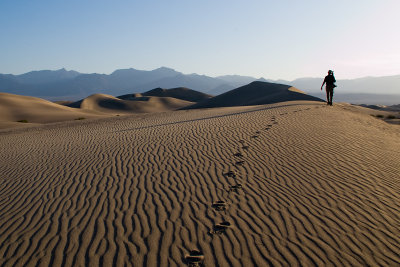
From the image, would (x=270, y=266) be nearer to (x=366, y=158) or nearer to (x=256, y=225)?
(x=256, y=225)

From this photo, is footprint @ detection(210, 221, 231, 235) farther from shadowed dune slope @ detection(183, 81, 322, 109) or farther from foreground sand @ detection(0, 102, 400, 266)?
shadowed dune slope @ detection(183, 81, 322, 109)

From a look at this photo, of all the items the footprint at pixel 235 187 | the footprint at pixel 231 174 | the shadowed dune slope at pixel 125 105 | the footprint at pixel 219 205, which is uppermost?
the footprint at pixel 231 174

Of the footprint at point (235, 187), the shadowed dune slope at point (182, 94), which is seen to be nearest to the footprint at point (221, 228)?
the footprint at point (235, 187)

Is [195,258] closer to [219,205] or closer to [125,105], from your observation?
[219,205]

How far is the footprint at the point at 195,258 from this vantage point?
3795 mm

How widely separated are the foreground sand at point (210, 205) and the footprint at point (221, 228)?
22mm

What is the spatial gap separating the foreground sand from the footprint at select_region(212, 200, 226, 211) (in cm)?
3

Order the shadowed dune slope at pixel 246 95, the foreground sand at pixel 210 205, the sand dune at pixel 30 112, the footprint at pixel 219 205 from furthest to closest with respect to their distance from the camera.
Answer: the shadowed dune slope at pixel 246 95 < the sand dune at pixel 30 112 < the footprint at pixel 219 205 < the foreground sand at pixel 210 205

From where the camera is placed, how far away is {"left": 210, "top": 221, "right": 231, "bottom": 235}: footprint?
4449 mm

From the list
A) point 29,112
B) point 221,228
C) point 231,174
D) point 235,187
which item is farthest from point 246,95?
point 221,228

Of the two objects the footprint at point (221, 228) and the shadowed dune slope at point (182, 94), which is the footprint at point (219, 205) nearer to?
the footprint at point (221, 228)

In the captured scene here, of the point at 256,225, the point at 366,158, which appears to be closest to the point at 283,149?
the point at 366,158

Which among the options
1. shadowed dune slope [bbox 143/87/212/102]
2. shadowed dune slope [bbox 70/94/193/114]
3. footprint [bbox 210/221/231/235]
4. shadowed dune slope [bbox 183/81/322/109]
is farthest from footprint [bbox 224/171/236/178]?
shadowed dune slope [bbox 143/87/212/102]

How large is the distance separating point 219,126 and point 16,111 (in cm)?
3250
